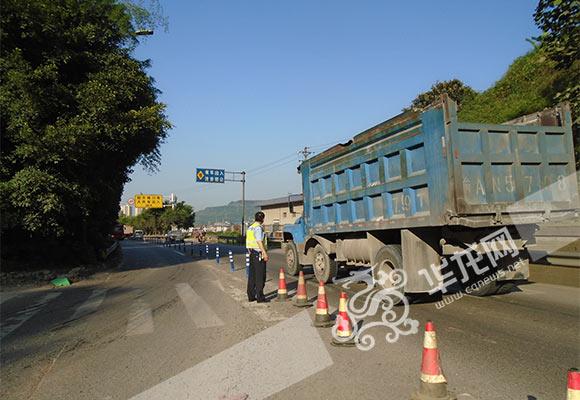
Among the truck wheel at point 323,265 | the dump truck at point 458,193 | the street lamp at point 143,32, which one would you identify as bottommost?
the truck wheel at point 323,265

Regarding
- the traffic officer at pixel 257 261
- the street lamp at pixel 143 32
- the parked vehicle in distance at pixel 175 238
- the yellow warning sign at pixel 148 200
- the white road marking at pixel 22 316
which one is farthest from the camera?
the yellow warning sign at pixel 148 200

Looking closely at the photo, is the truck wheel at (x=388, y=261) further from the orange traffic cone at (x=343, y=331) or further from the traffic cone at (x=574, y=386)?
the traffic cone at (x=574, y=386)

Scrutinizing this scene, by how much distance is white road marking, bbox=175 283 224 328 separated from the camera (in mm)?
7872

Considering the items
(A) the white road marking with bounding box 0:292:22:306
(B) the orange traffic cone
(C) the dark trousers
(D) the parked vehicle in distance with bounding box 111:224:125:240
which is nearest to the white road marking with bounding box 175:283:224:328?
(C) the dark trousers

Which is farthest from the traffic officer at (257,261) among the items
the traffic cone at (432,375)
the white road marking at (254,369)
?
the traffic cone at (432,375)

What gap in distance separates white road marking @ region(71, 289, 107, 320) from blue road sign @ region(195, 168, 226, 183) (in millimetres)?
31349

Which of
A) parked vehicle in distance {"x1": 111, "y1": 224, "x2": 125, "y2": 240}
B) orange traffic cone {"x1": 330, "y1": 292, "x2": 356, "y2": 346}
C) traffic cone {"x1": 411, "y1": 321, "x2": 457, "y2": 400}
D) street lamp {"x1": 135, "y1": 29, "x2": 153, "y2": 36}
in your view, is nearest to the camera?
traffic cone {"x1": 411, "y1": 321, "x2": 457, "y2": 400}

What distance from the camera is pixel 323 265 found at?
1231 cm

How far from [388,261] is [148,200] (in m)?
66.1

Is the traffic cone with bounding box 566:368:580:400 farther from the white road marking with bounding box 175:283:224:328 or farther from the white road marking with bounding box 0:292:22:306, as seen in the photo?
the white road marking with bounding box 0:292:22:306

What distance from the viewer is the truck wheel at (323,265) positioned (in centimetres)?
1205

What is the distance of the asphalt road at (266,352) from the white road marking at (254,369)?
12 mm

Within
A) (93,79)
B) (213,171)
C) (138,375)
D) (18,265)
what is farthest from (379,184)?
(213,171)

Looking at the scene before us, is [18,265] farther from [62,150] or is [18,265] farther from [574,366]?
[574,366]
